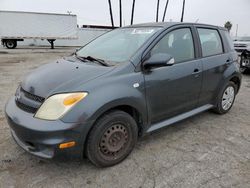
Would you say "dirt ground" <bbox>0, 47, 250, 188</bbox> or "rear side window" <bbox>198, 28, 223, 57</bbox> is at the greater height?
"rear side window" <bbox>198, 28, 223, 57</bbox>

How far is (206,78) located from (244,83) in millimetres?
4300

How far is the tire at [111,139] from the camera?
2.59 metres

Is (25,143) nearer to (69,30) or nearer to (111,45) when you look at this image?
(111,45)

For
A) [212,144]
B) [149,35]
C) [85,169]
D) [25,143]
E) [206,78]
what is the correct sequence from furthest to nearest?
[206,78] < [212,144] < [149,35] < [85,169] < [25,143]

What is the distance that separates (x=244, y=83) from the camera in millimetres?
7418

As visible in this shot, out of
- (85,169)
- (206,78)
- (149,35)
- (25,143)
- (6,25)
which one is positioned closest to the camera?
(25,143)

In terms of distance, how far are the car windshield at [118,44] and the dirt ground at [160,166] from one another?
125cm

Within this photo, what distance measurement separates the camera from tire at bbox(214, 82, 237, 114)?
14.1 feet

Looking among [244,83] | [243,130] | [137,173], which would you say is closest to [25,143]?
[137,173]

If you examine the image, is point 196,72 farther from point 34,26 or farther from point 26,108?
point 34,26

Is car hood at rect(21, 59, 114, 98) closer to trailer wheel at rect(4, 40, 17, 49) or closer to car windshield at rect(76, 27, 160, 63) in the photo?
car windshield at rect(76, 27, 160, 63)

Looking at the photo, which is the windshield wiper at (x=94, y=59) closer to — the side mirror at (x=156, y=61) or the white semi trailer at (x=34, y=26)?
the side mirror at (x=156, y=61)

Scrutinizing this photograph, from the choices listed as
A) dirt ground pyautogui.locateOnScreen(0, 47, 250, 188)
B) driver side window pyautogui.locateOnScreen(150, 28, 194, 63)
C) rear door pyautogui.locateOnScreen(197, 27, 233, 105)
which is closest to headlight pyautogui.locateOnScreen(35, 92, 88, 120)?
dirt ground pyautogui.locateOnScreen(0, 47, 250, 188)

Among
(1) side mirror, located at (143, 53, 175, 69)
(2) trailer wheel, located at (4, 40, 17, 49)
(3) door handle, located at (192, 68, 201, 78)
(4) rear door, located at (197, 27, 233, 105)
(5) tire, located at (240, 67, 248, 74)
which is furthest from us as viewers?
(2) trailer wheel, located at (4, 40, 17, 49)
